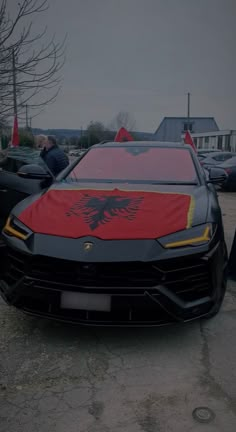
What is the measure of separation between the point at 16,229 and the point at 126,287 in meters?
1.02

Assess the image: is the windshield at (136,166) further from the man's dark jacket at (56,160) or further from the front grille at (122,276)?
the man's dark jacket at (56,160)

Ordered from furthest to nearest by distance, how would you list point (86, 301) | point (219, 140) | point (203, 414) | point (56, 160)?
point (219, 140)
point (56, 160)
point (86, 301)
point (203, 414)

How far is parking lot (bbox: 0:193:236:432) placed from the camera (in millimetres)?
2107

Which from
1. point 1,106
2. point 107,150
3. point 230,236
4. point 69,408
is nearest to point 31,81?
point 1,106

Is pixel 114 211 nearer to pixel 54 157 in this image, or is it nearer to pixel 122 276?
pixel 122 276

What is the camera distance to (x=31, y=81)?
7.13 m

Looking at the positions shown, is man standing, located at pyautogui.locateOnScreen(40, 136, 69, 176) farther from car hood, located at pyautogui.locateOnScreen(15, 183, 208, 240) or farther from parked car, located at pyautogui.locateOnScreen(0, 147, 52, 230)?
car hood, located at pyautogui.locateOnScreen(15, 183, 208, 240)

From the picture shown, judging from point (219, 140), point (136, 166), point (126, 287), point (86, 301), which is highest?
point (219, 140)

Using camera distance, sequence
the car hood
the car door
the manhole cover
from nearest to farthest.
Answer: the manhole cover
the car hood
the car door

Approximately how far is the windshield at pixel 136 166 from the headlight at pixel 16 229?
100 centimetres

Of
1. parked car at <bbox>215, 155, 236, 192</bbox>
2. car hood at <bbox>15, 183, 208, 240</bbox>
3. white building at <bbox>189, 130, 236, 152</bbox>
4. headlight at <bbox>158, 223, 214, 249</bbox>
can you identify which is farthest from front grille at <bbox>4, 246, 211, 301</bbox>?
white building at <bbox>189, 130, 236, 152</bbox>

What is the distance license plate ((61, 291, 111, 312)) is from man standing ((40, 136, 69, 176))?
14.7 ft

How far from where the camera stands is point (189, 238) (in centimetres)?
271

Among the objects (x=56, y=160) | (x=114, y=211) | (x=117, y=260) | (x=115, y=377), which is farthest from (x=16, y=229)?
(x=56, y=160)
